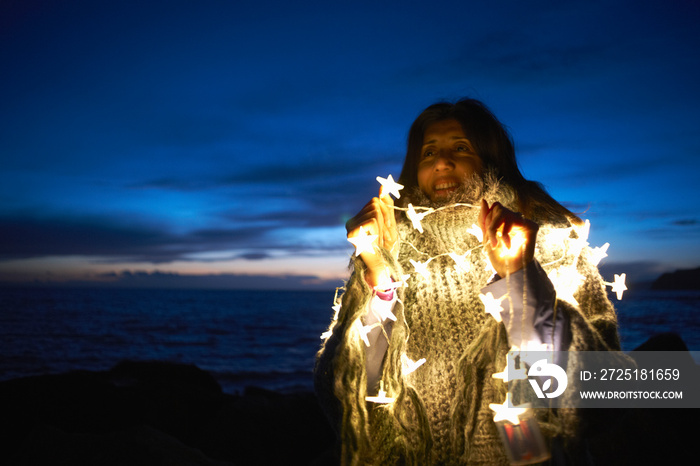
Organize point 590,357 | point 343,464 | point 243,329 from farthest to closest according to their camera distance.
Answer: point 243,329
point 343,464
point 590,357

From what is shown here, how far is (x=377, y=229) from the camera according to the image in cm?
176

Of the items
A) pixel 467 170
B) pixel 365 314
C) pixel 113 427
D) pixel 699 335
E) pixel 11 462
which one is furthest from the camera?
pixel 699 335

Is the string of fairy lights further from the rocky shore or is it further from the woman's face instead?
the rocky shore

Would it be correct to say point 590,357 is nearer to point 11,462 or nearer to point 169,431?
point 11,462

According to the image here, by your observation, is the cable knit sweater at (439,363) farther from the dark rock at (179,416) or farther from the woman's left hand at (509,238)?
the dark rock at (179,416)

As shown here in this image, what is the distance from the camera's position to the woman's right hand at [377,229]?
1.75m

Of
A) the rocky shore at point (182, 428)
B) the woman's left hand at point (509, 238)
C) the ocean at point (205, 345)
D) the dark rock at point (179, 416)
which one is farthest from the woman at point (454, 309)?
the ocean at point (205, 345)

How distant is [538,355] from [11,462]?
532cm

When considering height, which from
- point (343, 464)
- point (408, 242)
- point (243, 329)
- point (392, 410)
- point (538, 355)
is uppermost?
point (408, 242)

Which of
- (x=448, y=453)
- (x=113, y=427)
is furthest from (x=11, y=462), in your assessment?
(x=448, y=453)

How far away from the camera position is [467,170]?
2.04 m

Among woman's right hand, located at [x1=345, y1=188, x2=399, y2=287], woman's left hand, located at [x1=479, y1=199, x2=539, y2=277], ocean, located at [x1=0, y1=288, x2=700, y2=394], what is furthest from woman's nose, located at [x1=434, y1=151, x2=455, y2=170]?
ocean, located at [x1=0, y1=288, x2=700, y2=394]

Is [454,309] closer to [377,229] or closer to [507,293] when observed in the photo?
[507,293]

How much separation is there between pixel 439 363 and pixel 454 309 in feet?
0.77
